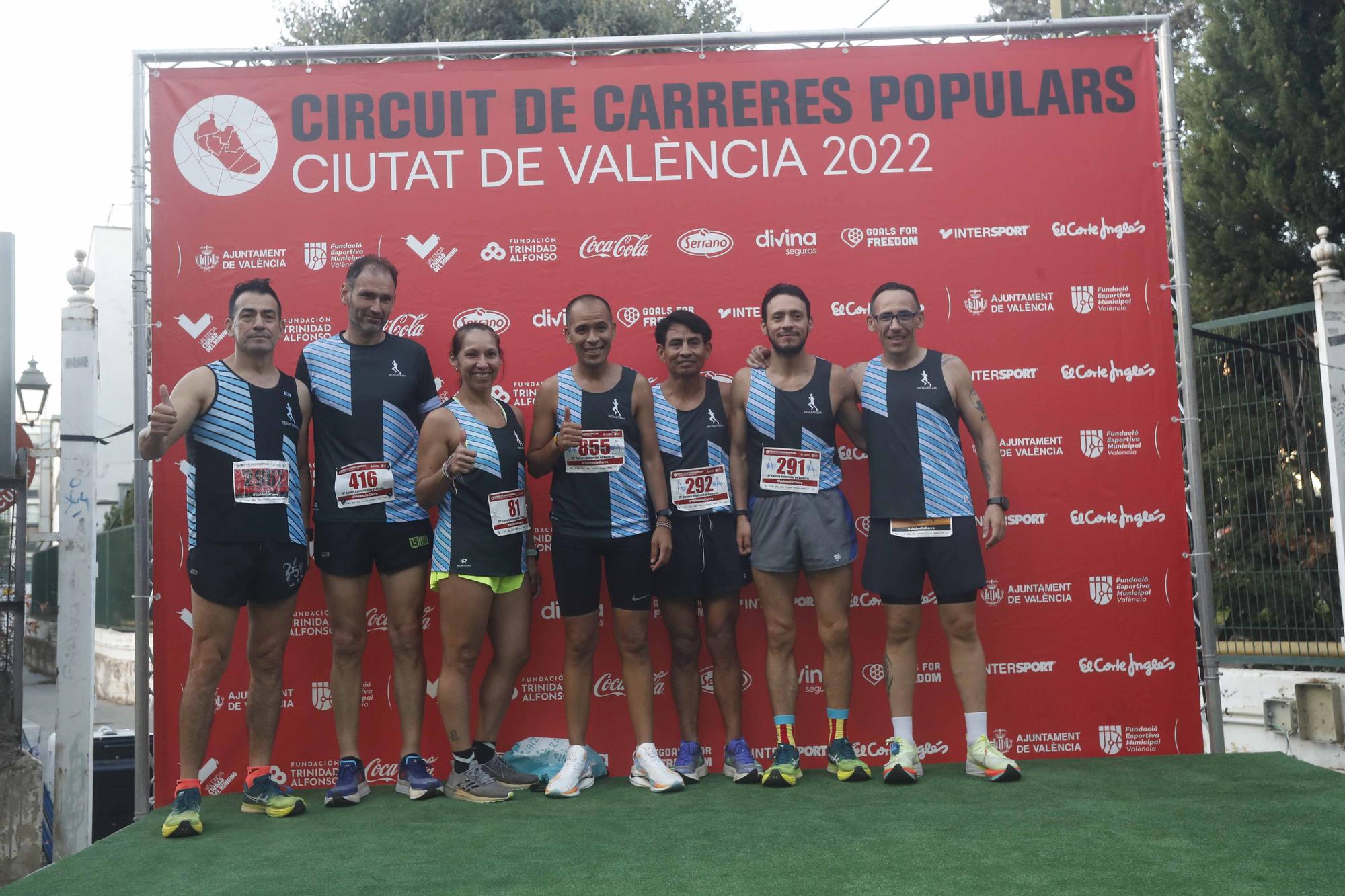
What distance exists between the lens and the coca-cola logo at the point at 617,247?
5.39 m

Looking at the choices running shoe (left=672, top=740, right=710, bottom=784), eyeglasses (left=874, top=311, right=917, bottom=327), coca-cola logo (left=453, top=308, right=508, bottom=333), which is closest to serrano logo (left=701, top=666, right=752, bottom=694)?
running shoe (left=672, top=740, right=710, bottom=784)

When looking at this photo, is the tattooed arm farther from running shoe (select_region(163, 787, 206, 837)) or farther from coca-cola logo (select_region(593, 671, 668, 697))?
running shoe (select_region(163, 787, 206, 837))

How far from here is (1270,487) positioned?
6.29 metres

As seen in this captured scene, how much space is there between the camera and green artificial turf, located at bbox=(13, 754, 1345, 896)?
319 cm

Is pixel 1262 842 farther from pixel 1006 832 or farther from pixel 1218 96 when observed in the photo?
pixel 1218 96

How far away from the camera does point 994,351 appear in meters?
5.36

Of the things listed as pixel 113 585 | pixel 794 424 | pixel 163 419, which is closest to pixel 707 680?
pixel 794 424

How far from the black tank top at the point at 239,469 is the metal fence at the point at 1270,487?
465cm

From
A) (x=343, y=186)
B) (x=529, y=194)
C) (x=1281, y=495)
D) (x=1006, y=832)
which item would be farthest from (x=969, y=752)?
(x=343, y=186)

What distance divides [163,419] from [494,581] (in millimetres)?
1420

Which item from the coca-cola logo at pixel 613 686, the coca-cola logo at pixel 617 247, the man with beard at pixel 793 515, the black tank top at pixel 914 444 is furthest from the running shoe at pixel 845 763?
the coca-cola logo at pixel 617 247

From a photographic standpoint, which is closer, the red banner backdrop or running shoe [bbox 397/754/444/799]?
running shoe [bbox 397/754/444/799]

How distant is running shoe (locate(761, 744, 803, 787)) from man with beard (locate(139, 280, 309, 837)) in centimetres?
191

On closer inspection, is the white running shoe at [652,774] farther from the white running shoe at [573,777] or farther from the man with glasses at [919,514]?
the man with glasses at [919,514]
